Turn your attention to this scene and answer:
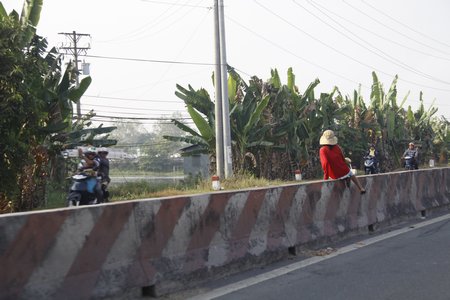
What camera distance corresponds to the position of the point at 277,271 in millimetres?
6238

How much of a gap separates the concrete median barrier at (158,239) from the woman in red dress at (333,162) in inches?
12.4

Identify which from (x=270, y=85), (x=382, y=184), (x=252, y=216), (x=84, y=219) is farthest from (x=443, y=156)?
(x=84, y=219)

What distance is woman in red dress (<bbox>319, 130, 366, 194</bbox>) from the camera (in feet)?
28.5

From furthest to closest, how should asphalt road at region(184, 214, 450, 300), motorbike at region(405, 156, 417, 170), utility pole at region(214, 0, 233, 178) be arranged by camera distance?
motorbike at region(405, 156, 417, 170) → utility pole at region(214, 0, 233, 178) → asphalt road at region(184, 214, 450, 300)

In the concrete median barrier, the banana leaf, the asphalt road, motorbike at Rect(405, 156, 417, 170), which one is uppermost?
the banana leaf

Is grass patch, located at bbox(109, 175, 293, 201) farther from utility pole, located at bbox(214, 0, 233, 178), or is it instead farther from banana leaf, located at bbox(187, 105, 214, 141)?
banana leaf, located at bbox(187, 105, 214, 141)

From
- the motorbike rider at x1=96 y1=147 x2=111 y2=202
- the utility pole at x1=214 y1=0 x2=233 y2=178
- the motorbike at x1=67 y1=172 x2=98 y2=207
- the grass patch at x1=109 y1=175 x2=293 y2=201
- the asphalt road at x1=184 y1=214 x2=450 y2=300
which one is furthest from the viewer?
the utility pole at x1=214 y1=0 x2=233 y2=178

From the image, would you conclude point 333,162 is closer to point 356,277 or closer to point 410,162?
point 356,277

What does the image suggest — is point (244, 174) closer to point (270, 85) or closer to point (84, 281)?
point (270, 85)

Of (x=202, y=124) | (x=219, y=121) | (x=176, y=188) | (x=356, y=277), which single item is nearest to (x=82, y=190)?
(x=356, y=277)

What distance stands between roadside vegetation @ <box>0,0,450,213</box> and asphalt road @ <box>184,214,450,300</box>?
6.42m

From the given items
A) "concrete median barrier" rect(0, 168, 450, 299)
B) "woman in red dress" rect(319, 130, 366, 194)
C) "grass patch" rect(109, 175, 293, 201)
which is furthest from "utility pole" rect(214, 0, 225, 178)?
"concrete median barrier" rect(0, 168, 450, 299)

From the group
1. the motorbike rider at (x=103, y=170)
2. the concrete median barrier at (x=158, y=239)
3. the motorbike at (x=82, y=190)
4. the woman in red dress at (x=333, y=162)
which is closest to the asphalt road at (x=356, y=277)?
the concrete median barrier at (x=158, y=239)

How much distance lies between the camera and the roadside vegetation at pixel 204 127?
10.4 meters
